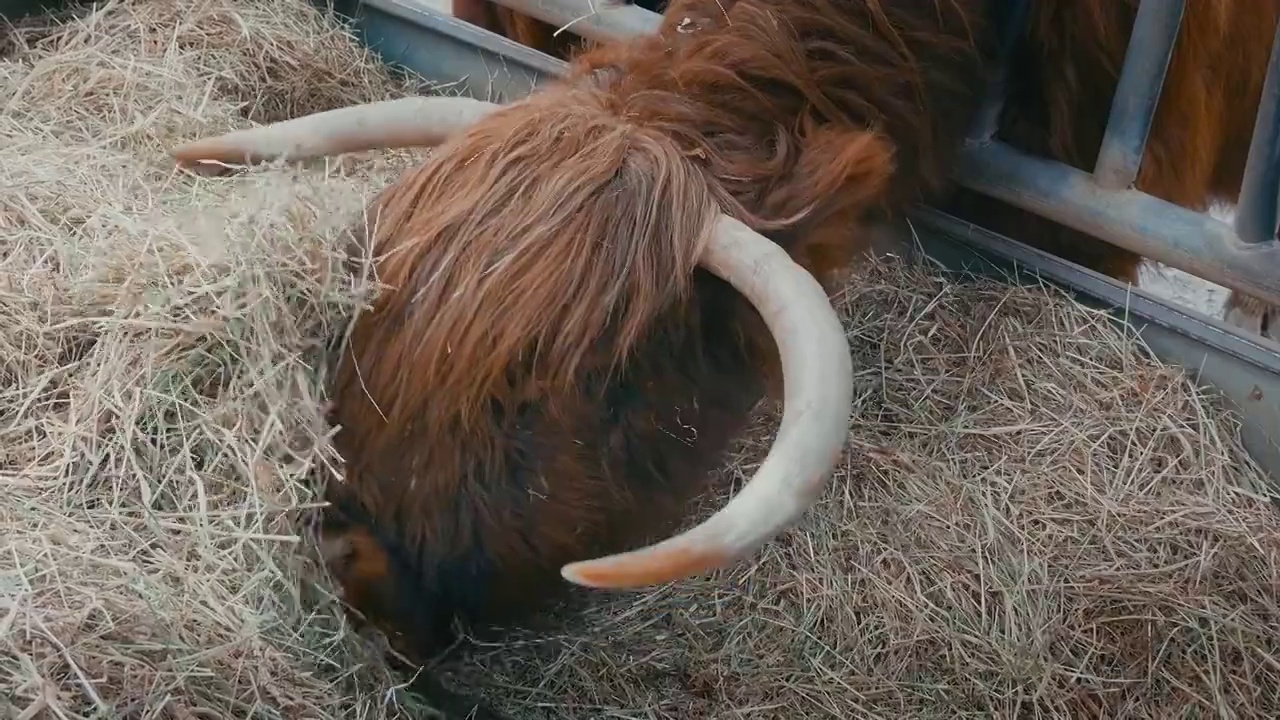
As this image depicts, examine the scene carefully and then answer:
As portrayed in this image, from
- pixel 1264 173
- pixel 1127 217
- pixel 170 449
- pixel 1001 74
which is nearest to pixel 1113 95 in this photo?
pixel 1001 74

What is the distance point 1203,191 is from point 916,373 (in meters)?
1.16

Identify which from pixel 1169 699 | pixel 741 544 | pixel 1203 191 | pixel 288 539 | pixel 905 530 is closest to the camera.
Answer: pixel 741 544

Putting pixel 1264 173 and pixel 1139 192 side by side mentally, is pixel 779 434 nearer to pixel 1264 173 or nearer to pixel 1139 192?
pixel 1264 173

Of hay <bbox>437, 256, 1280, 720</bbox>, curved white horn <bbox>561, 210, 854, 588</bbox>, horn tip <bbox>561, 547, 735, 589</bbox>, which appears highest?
curved white horn <bbox>561, 210, 854, 588</bbox>

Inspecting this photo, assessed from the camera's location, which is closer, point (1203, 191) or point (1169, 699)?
point (1169, 699)

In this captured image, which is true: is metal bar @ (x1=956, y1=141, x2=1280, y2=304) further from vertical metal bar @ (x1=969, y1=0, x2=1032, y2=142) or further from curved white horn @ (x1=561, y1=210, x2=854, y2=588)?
curved white horn @ (x1=561, y1=210, x2=854, y2=588)

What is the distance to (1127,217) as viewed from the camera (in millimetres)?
2715

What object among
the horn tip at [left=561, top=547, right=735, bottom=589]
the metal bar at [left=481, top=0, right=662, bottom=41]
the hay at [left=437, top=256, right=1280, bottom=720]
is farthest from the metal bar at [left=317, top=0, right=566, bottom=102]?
the horn tip at [left=561, top=547, right=735, bottom=589]

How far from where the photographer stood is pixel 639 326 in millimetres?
2057

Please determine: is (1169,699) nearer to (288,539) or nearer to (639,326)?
(639,326)

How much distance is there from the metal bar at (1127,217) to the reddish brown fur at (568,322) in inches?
26.5

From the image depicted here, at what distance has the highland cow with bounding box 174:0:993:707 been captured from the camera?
6.57 ft

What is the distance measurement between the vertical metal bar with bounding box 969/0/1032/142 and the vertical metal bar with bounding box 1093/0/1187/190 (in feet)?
0.93

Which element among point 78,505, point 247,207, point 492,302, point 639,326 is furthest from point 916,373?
point 78,505
